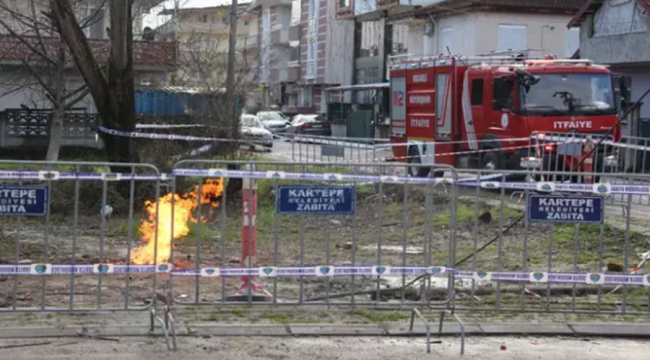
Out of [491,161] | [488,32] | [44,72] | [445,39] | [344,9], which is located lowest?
[491,161]

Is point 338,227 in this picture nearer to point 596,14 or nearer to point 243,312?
point 243,312

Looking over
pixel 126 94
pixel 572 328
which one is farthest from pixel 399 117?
pixel 572 328

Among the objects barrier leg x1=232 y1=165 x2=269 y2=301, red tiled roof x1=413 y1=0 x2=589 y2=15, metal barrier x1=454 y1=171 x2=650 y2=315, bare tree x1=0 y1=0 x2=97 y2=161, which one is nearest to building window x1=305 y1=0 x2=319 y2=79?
red tiled roof x1=413 y1=0 x2=589 y2=15

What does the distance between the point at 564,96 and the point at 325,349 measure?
38.7 ft

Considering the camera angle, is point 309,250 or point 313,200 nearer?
point 313,200

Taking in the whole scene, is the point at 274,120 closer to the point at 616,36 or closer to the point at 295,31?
the point at 295,31

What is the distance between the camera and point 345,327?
734 cm

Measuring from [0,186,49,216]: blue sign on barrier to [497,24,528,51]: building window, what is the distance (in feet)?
109

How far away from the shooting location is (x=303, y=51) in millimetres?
65125

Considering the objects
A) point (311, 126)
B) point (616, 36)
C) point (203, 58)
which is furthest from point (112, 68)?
point (311, 126)

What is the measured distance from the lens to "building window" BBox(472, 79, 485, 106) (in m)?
18.1

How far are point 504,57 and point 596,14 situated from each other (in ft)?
37.3

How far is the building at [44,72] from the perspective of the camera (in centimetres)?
2345

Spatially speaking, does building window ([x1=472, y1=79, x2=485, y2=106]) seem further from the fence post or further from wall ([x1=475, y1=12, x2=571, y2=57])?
wall ([x1=475, y1=12, x2=571, y2=57])
